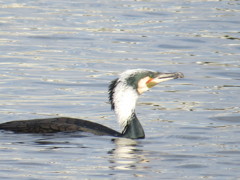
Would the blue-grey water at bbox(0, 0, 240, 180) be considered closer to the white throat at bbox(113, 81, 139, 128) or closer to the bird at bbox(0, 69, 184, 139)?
the bird at bbox(0, 69, 184, 139)

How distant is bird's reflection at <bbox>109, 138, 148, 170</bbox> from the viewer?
38.2 ft

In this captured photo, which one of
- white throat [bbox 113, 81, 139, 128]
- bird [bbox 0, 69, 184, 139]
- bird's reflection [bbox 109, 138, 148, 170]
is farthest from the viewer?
white throat [bbox 113, 81, 139, 128]

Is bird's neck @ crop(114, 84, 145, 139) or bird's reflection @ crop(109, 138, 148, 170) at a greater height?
bird's neck @ crop(114, 84, 145, 139)

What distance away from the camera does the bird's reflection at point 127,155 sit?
11.6m

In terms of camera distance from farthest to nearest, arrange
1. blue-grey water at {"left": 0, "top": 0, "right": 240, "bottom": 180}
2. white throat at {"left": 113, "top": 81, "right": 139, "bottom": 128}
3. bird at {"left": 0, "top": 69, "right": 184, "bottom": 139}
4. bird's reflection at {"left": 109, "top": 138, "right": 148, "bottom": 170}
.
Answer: white throat at {"left": 113, "top": 81, "right": 139, "bottom": 128} → bird at {"left": 0, "top": 69, "right": 184, "bottom": 139} → blue-grey water at {"left": 0, "top": 0, "right": 240, "bottom": 180} → bird's reflection at {"left": 109, "top": 138, "right": 148, "bottom": 170}

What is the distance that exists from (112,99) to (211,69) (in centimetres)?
609

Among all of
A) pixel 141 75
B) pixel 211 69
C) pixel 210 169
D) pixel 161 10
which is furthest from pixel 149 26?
pixel 210 169

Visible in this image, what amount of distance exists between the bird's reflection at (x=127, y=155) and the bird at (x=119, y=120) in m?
0.21

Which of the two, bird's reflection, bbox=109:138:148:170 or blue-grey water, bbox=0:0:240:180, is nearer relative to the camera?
bird's reflection, bbox=109:138:148:170

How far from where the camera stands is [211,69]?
18891mm

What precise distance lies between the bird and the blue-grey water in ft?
0.46

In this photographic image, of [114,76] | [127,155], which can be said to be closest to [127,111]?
[127,155]

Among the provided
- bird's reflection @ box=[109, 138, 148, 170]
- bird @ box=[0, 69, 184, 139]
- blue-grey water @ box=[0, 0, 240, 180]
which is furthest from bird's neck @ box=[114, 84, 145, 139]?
blue-grey water @ box=[0, 0, 240, 180]

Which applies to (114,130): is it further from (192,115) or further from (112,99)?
(192,115)
